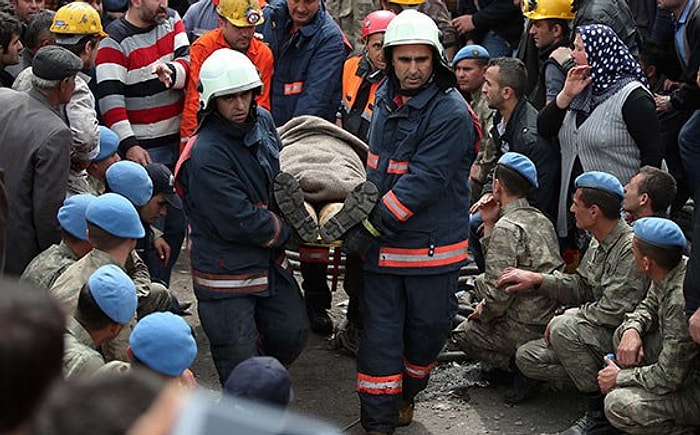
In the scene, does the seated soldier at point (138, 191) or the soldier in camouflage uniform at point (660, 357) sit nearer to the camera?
the soldier in camouflage uniform at point (660, 357)

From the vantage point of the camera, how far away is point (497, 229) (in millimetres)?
6613

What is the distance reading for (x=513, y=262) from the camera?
6.59m

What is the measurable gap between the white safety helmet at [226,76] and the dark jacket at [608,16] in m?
2.79

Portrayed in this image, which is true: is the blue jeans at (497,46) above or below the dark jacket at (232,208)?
below

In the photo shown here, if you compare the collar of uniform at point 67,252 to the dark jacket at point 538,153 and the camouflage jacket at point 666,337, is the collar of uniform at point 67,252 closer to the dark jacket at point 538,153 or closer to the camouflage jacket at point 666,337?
the camouflage jacket at point 666,337

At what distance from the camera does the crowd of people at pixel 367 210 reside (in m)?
5.67

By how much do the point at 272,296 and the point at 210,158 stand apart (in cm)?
86

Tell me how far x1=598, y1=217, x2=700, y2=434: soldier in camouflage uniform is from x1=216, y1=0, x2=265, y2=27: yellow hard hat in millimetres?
3043

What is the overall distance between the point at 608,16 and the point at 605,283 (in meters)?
2.39

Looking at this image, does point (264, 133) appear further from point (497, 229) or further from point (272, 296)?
point (497, 229)

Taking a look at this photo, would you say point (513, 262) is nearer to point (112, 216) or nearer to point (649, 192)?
point (649, 192)

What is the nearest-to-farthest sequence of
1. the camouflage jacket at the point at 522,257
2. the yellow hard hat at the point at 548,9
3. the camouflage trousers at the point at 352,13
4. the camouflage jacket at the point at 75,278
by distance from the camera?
the camouflage jacket at the point at 75,278, the camouflage jacket at the point at 522,257, the yellow hard hat at the point at 548,9, the camouflage trousers at the point at 352,13

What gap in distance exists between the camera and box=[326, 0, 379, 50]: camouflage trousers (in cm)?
994

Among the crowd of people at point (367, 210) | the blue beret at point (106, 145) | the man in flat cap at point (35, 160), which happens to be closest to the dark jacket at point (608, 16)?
the crowd of people at point (367, 210)
